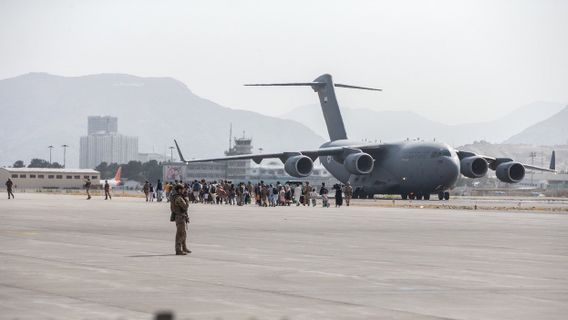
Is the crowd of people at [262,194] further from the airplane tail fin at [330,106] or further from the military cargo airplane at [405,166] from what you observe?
the airplane tail fin at [330,106]

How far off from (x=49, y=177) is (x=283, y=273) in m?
162

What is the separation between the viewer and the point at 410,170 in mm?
77125

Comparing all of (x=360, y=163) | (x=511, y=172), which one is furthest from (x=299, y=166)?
(x=511, y=172)

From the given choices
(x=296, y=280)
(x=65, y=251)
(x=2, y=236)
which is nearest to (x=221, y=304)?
(x=296, y=280)

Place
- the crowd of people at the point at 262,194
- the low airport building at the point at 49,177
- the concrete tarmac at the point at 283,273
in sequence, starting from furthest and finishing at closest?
the low airport building at the point at 49,177 → the crowd of people at the point at 262,194 → the concrete tarmac at the point at 283,273

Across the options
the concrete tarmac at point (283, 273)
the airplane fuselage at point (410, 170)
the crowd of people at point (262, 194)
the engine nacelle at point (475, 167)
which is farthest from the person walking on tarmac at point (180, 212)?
the engine nacelle at point (475, 167)

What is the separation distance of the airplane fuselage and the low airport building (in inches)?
3883

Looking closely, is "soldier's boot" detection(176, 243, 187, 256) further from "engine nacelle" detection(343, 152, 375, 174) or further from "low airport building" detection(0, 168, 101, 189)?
"low airport building" detection(0, 168, 101, 189)

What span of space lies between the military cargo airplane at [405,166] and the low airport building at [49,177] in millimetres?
94952

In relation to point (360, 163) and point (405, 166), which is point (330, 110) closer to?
point (360, 163)

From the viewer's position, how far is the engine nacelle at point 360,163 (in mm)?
78688

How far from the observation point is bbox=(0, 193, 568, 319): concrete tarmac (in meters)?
15.1

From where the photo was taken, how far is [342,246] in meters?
28.1

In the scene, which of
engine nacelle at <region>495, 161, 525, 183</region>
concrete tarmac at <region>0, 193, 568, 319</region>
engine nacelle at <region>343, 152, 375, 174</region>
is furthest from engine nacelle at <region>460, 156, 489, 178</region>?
concrete tarmac at <region>0, 193, 568, 319</region>
